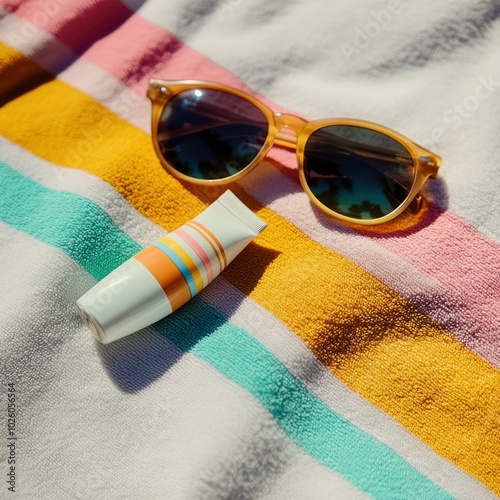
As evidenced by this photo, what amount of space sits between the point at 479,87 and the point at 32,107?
58 centimetres

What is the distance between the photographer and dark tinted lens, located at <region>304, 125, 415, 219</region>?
636mm

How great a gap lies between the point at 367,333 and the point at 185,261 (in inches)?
8.4

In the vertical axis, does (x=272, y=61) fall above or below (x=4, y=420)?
above

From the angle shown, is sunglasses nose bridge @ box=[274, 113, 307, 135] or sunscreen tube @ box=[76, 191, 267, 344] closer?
sunscreen tube @ box=[76, 191, 267, 344]

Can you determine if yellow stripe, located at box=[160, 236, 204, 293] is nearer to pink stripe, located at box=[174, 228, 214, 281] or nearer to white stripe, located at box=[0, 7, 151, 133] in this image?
pink stripe, located at box=[174, 228, 214, 281]

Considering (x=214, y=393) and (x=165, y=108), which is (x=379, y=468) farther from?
(x=165, y=108)

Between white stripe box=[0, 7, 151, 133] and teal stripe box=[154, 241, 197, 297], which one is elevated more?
white stripe box=[0, 7, 151, 133]

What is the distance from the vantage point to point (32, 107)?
72cm

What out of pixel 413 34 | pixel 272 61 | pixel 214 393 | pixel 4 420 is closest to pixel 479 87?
pixel 413 34

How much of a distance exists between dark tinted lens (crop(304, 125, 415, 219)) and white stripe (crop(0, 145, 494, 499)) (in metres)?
0.16

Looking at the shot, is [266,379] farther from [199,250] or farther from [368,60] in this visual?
[368,60]

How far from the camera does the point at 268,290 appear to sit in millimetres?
605

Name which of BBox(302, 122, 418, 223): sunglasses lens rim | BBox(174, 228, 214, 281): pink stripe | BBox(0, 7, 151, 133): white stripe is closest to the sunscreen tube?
BBox(174, 228, 214, 281): pink stripe

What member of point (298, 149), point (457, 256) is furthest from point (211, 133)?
point (457, 256)
